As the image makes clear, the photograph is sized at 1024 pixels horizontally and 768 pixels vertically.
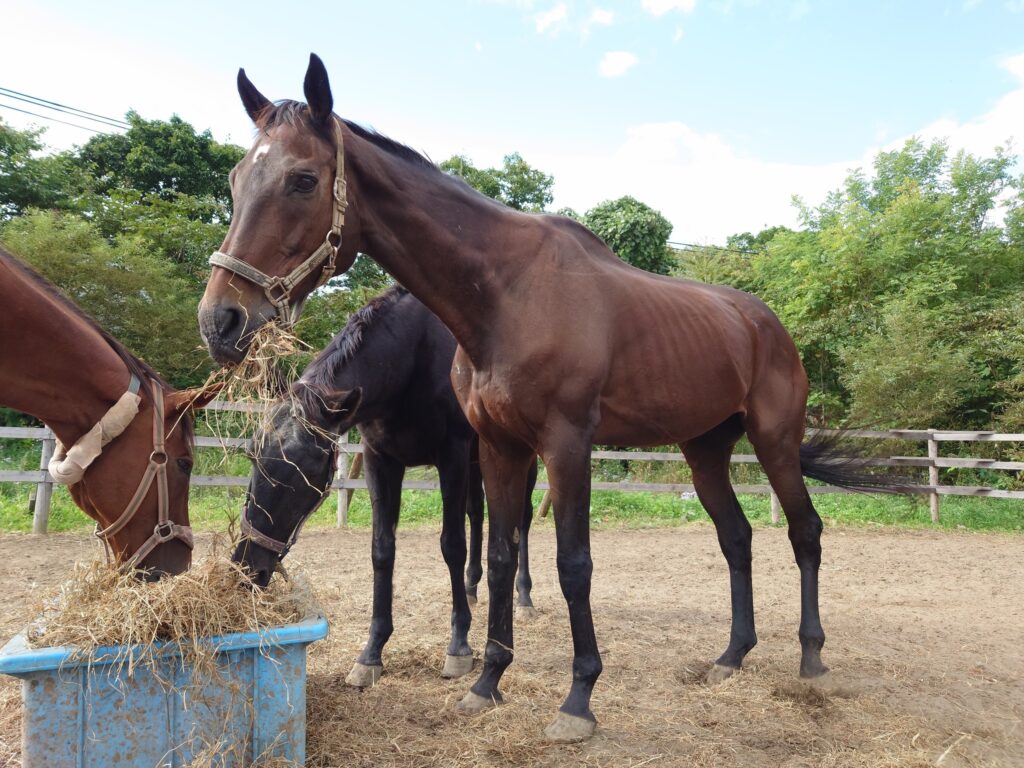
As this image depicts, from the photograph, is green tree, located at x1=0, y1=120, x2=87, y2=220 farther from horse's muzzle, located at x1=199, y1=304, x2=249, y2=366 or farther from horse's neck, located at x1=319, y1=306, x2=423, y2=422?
horse's muzzle, located at x1=199, y1=304, x2=249, y2=366

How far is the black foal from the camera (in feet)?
9.47

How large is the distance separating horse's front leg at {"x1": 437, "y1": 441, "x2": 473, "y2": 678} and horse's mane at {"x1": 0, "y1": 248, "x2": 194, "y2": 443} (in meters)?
1.42

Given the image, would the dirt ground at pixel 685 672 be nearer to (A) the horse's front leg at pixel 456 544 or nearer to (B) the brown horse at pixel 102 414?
(A) the horse's front leg at pixel 456 544

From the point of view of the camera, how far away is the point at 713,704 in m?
2.90

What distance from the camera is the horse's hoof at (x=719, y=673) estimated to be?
129 inches

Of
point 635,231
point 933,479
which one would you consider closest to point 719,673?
point 933,479

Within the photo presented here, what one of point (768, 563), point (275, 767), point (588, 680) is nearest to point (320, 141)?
point (275, 767)

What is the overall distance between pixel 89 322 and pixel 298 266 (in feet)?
3.12

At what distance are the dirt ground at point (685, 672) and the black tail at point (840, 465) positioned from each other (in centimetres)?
103

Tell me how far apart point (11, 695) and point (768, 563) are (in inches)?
255

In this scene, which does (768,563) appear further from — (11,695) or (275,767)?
(11,695)

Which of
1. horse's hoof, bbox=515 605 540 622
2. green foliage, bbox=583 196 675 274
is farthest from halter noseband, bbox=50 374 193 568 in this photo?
green foliage, bbox=583 196 675 274

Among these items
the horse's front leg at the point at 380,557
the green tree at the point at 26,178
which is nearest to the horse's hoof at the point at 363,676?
the horse's front leg at the point at 380,557

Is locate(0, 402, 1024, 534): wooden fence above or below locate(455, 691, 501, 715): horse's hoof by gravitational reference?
above
